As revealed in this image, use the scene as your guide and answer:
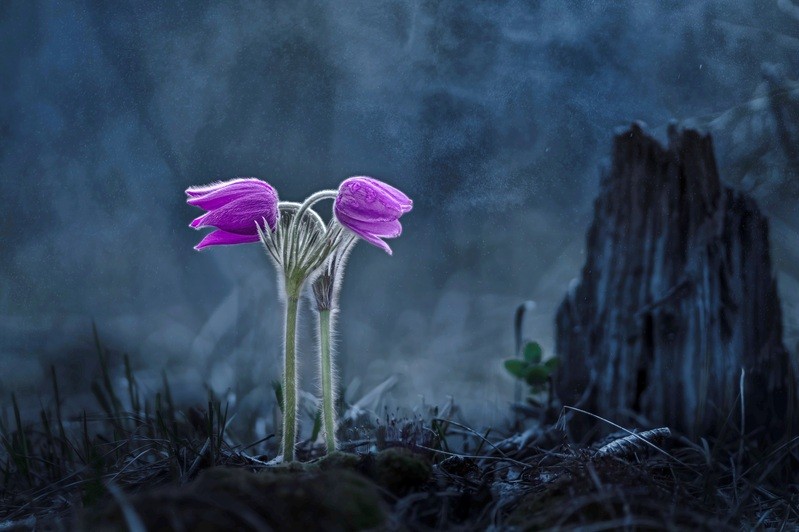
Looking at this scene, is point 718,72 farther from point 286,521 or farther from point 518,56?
point 286,521

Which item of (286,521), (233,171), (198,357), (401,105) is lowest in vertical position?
(198,357)

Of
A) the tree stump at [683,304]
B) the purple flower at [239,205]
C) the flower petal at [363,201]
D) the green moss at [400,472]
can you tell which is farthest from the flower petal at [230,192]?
the tree stump at [683,304]

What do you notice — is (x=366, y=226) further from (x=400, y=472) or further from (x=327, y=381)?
(x=400, y=472)

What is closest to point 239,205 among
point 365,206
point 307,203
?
point 307,203

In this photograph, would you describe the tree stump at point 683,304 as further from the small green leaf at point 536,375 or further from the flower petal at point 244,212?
the flower petal at point 244,212

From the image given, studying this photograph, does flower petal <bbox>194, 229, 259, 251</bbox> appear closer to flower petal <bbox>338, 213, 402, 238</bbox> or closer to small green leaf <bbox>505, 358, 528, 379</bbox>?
flower petal <bbox>338, 213, 402, 238</bbox>

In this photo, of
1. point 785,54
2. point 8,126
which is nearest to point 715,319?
point 785,54
